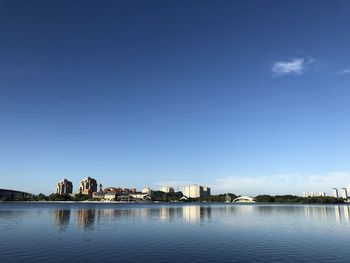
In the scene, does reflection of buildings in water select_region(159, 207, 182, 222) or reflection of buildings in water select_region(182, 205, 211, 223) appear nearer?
reflection of buildings in water select_region(182, 205, 211, 223)

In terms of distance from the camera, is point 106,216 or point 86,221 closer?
point 86,221

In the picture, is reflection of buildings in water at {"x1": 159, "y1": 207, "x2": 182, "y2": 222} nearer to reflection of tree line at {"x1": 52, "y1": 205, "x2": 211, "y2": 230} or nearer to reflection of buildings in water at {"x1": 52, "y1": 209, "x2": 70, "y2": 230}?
reflection of tree line at {"x1": 52, "y1": 205, "x2": 211, "y2": 230}

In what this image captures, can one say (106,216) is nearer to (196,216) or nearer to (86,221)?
(86,221)

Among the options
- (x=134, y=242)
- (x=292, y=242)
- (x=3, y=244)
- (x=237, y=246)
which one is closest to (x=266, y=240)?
(x=292, y=242)

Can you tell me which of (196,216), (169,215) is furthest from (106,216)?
(196,216)

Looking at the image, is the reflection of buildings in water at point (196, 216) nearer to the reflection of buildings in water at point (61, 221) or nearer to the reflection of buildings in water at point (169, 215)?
the reflection of buildings in water at point (169, 215)

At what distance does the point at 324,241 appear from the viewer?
50844mm

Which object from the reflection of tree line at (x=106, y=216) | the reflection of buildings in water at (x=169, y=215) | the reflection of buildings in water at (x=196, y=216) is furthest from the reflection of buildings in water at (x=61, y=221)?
the reflection of buildings in water at (x=196, y=216)

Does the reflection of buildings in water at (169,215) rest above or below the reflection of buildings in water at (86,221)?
below

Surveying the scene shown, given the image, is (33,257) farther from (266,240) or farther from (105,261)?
(266,240)

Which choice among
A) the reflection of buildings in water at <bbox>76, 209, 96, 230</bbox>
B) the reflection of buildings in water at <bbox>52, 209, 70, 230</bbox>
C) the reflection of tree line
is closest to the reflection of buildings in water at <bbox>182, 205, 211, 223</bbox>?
the reflection of tree line

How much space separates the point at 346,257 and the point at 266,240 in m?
14.2

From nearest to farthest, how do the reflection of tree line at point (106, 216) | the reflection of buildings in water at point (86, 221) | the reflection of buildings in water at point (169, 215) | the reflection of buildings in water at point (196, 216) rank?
the reflection of buildings in water at point (86, 221), the reflection of tree line at point (106, 216), the reflection of buildings in water at point (196, 216), the reflection of buildings in water at point (169, 215)

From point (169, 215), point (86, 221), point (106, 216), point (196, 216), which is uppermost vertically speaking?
point (106, 216)
